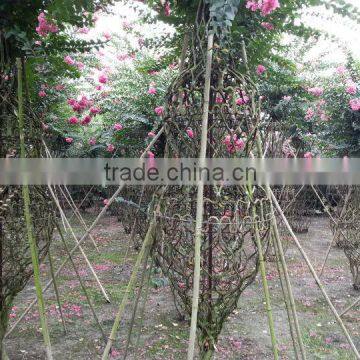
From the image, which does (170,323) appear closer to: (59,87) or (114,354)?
(114,354)

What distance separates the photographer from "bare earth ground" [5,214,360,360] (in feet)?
9.46

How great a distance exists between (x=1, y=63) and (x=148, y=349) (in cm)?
211

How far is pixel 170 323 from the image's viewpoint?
336 cm

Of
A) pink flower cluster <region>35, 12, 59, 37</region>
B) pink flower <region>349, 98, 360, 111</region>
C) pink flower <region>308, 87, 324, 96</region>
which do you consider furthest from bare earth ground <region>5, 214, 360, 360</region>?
pink flower <region>308, 87, 324, 96</region>

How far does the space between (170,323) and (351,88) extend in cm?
402

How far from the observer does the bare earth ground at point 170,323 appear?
288 cm

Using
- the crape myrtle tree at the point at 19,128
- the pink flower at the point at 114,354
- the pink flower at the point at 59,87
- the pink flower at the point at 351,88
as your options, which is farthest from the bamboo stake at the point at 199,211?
the pink flower at the point at 59,87

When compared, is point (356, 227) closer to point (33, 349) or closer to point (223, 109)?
point (223, 109)

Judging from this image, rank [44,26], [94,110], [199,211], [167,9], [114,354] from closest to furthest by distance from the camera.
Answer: [199,211]
[44,26]
[167,9]
[114,354]
[94,110]

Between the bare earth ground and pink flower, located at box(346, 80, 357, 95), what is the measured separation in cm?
236

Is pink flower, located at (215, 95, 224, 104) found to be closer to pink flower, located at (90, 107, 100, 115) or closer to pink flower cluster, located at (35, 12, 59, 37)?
pink flower cluster, located at (35, 12, 59, 37)

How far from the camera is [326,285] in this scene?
4.38 m

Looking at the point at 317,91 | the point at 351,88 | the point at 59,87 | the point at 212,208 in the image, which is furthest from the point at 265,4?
the point at 59,87

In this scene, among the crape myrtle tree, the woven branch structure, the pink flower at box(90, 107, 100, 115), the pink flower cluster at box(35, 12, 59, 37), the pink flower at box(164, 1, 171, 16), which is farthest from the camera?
the pink flower at box(90, 107, 100, 115)
